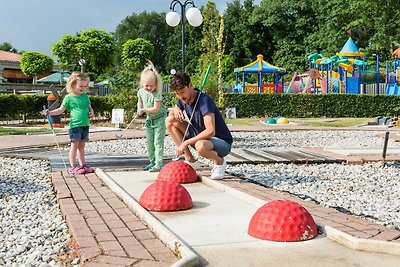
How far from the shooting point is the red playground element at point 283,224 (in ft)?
11.3

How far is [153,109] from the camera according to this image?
20.9 ft

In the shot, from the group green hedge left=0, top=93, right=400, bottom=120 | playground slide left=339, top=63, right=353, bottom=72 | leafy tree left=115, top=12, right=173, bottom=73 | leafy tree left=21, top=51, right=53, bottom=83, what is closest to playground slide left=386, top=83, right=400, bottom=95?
playground slide left=339, top=63, right=353, bottom=72

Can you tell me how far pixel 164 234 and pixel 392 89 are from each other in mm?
28991

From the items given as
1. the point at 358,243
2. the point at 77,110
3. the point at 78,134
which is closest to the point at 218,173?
the point at 78,134

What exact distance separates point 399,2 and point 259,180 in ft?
121

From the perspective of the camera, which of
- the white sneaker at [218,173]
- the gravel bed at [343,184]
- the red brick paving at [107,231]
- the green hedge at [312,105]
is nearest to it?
the red brick paving at [107,231]

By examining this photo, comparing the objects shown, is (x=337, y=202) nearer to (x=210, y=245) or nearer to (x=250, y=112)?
(x=210, y=245)

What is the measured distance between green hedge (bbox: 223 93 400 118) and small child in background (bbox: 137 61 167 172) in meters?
18.9

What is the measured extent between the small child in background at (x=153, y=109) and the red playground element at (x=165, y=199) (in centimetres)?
211

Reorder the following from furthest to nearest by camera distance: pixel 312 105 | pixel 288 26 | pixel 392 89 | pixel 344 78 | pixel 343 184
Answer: pixel 288 26
pixel 344 78
pixel 392 89
pixel 312 105
pixel 343 184

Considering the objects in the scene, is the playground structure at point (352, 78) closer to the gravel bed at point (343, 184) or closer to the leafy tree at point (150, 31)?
the gravel bed at point (343, 184)

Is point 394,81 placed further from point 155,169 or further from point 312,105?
point 155,169

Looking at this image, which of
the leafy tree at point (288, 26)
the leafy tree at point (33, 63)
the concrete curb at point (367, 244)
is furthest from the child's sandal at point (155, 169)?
the leafy tree at point (288, 26)

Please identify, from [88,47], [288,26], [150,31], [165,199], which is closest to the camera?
[165,199]
